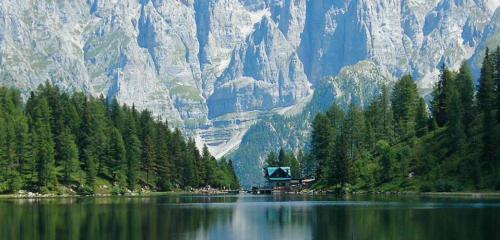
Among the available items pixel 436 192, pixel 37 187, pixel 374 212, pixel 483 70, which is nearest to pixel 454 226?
pixel 374 212

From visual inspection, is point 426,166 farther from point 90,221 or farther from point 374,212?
point 90,221

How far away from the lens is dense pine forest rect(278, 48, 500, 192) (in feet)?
461

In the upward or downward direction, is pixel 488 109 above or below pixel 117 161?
above

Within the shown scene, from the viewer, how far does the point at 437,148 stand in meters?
156

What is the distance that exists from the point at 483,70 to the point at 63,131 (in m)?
94.6

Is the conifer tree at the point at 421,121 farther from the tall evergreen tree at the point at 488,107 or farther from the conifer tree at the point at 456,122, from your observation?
the tall evergreen tree at the point at 488,107

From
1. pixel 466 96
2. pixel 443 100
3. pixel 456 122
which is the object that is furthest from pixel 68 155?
pixel 466 96

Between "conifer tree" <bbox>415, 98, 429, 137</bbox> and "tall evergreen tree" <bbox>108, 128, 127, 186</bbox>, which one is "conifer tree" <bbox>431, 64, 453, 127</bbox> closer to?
"conifer tree" <bbox>415, 98, 429, 137</bbox>

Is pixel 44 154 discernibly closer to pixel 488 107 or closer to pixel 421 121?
pixel 421 121

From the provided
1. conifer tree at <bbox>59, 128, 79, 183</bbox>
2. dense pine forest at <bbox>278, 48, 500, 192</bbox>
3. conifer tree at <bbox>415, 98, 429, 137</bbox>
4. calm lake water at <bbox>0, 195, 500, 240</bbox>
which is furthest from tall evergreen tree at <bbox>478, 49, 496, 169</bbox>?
conifer tree at <bbox>59, 128, 79, 183</bbox>

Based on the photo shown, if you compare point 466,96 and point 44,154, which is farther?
point 44,154

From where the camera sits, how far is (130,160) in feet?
649

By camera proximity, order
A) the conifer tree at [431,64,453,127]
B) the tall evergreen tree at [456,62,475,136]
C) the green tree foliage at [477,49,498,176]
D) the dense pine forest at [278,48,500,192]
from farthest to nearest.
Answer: the conifer tree at [431,64,453,127] < the tall evergreen tree at [456,62,475,136] < the dense pine forest at [278,48,500,192] < the green tree foliage at [477,49,498,176]

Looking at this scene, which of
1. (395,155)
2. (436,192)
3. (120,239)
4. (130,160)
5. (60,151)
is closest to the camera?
(120,239)
